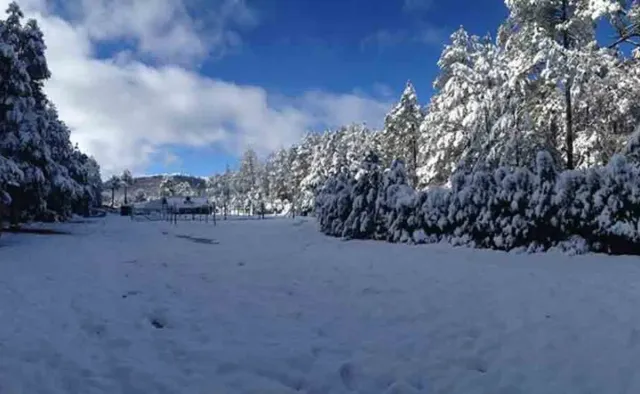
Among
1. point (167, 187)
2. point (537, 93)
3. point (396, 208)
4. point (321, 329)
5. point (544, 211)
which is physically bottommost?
point (321, 329)

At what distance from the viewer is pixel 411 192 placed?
17.1m

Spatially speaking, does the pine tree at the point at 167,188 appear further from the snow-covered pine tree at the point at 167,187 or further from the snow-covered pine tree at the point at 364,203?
the snow-covered pine tree at the point at 364,203

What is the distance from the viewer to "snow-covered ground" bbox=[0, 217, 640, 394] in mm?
4273

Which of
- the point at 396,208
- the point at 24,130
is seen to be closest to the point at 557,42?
the point at 396,208

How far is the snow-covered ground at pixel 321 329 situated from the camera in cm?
427

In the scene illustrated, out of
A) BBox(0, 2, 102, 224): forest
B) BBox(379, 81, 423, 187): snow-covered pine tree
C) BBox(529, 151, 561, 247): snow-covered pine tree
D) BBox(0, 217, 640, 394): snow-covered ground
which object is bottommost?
BBox(0, 217, 640, 394): snow-covered ground

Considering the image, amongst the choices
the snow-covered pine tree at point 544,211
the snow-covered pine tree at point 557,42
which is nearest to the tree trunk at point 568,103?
the snow-covered pine tree at point 557,42

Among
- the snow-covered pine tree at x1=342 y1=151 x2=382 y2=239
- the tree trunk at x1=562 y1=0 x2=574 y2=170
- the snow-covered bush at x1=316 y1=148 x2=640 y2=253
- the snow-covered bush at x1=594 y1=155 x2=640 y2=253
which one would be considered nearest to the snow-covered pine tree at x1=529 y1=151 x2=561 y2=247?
the snow-covered bush at x1=316 y1=148 x2=640 y2=253

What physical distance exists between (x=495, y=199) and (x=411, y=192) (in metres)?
3.73

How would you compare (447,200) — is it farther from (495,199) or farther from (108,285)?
(108,285)

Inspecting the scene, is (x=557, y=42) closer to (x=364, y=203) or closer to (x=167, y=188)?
(x=364, y=203)

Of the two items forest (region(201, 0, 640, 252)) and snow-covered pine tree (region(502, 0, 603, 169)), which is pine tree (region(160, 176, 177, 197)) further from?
snow-covered pine tree (region(502, 0, 603, 169))

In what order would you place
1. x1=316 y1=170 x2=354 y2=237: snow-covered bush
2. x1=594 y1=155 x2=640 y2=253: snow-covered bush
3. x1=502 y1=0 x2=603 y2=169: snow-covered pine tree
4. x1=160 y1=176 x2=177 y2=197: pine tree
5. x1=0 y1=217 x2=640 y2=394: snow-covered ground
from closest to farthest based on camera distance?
x1=0 y1=217 x2=640 y2=394: snow-covered ground < x1=594 y1=155 x2=640 y2=253: snow-covered bush < x1=502 y1=0 x2=603 y2=169: snow-covered pine tree < x1=316 y1=170 x2=354 y2=237: snow-covered bush < x1=160 y1=176 x2=177 y2=197: pine tree

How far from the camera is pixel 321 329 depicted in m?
5.75
